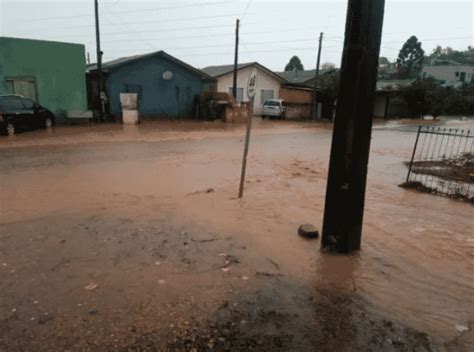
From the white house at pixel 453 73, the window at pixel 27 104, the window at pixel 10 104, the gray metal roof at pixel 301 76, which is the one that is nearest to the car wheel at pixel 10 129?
the window at pixel 10 104

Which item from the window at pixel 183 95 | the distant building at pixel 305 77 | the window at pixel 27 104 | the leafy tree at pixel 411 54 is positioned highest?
the leafy tree at pixel 411 54

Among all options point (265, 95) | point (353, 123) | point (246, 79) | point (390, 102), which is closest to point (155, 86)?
point (246, 79)

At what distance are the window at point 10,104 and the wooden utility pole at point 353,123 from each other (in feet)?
49.3

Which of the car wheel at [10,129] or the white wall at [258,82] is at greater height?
the white wall at [258,82]

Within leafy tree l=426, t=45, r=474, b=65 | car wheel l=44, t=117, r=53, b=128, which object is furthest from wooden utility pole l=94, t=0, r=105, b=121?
leafy tree l=426, t=45, r=474, b=65

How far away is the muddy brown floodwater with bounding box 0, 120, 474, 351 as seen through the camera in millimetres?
2898

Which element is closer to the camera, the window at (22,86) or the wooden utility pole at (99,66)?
the window at (22,86)

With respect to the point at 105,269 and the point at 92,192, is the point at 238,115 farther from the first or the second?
the point at 105,269

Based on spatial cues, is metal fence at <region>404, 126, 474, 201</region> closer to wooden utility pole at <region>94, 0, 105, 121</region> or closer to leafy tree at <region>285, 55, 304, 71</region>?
wooden utility pole at <region>94, 0, 105, 121</region>

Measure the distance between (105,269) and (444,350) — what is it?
321 centimetres

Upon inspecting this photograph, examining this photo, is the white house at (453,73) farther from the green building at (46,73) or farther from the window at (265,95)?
the green building at (46,73)

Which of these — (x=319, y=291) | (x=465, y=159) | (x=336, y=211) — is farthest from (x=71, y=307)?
(x=465, y=159)

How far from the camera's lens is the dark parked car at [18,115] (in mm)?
14828

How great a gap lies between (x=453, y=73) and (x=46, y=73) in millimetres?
61631
